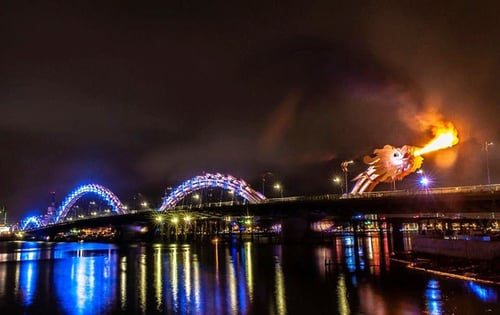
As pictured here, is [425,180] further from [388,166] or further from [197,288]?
[197,288]

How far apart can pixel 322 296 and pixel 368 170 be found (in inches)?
2898

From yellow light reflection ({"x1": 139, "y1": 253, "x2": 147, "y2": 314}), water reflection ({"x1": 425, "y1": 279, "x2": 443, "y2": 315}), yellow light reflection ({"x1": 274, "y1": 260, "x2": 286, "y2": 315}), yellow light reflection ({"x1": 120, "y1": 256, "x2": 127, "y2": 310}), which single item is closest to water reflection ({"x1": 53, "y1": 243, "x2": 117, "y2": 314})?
yellow light reflection ({"x1": 120, "y1": 256, "x2": 127, "y2": 310})

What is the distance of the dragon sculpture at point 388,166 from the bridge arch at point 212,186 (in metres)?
32.1

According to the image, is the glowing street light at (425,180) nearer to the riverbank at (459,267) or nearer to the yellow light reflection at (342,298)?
the riverbank at (459,267)

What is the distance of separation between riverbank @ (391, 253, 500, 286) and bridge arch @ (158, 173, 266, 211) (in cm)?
7503

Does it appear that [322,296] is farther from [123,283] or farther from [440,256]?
[440,256]

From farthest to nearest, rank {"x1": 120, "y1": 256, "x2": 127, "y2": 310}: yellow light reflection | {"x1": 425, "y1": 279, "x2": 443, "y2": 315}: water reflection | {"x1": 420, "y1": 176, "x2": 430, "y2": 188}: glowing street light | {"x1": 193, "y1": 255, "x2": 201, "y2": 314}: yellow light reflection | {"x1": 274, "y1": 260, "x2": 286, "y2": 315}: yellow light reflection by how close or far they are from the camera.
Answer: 1. {"x1": 420, "y1": 176, "x2": 430, "y2": 188}: glowing street light
2. {"x1": 120, "y1": 256, "x2": 127, "y2": 310}: yellow light reflection
3. {"x1": 193, "y1": 255, "x2": 201, "y2": 314}: yellow light reflection
4. {"x1": 274, "y1": 260, "x2": 286, "y2": 315}: yellow light reflection
5. {"x1": 425, "y1": 279, "x2": 443, "y2": 315}: water reflection

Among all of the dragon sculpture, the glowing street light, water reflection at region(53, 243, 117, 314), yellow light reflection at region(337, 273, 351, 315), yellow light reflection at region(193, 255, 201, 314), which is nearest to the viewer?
yellow light reflection at region(337, 273, 351, 315)

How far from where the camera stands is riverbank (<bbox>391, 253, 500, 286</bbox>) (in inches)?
1530

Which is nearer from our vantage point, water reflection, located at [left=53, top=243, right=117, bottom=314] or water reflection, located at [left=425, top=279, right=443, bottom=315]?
water reflection, located at [left=425, top=279, right=443, bottom=315]

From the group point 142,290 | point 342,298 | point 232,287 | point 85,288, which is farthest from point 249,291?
point 85,288

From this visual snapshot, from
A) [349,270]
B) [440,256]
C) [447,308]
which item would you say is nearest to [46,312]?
[447,308]

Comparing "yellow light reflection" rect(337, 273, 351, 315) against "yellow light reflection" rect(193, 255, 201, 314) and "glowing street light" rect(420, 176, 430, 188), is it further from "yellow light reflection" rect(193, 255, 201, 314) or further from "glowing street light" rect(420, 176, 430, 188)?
"glowing street light" rect(420, 176, 430, 188)

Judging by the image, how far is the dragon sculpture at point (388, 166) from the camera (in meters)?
92.6
